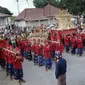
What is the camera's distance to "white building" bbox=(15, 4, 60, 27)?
52.1 m

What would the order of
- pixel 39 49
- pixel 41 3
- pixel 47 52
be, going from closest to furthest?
pixel 47 52 < pixel 39 49 < pixel 41 3

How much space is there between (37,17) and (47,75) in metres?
38.7

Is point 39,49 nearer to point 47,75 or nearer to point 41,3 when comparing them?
point 47,75

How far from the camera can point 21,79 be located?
15023mm

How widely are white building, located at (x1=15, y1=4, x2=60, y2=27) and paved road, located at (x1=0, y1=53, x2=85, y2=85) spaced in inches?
1300

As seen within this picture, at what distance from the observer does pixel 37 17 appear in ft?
177

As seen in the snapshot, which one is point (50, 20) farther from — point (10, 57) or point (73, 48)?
point (10, 57)

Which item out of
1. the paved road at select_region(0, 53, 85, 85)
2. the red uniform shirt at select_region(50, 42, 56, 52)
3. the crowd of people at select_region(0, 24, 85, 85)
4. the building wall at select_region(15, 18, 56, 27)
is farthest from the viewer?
the building wall at select_region(15, 18, 56, 27)

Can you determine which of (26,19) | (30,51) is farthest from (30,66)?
(26,19)

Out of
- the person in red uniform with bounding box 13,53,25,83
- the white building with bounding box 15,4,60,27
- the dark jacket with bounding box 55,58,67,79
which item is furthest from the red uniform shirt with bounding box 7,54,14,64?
the white building with bounding box 15,4,60,27

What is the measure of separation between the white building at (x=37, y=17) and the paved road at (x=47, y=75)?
3301cm

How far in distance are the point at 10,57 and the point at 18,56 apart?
106cm

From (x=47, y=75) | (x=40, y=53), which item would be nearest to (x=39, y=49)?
(x=40, y=53)

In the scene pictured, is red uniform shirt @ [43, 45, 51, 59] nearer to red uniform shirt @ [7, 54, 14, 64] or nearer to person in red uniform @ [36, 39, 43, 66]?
person in red uniform @ [36, 39, 43, 66]
